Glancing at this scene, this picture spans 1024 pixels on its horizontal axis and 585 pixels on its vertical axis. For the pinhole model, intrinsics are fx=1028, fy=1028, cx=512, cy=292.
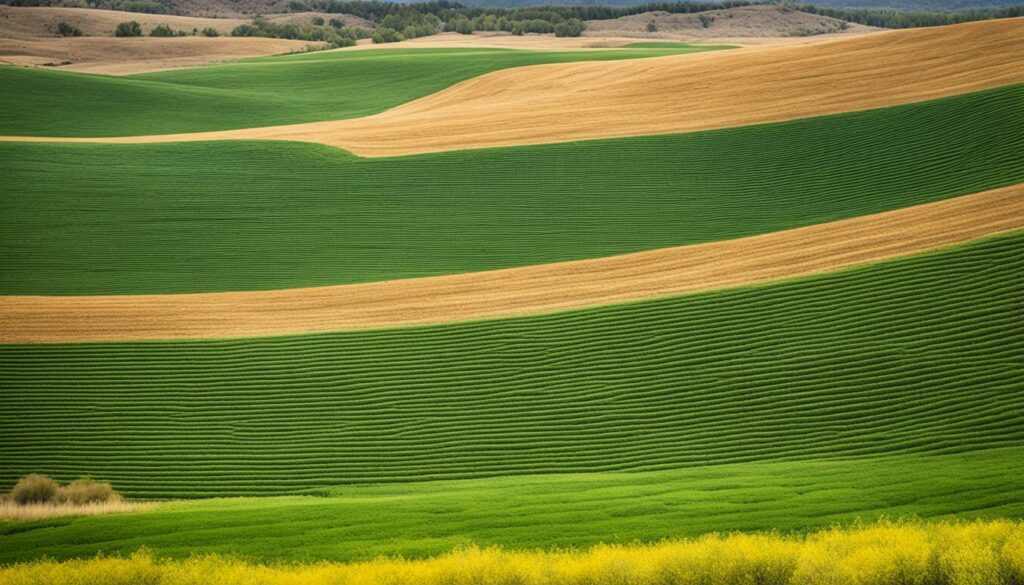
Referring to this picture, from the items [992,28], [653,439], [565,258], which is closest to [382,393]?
[653,439]

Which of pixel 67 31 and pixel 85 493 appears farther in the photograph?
pixel 67 31

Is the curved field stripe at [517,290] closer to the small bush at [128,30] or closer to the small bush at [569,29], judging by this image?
the small bush at [128,30]

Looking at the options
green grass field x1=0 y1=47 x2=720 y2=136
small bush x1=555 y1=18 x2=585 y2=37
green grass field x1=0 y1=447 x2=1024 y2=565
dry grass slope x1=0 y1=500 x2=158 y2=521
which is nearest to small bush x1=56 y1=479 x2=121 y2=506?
dry grass slope x1=0 y1=500 x2=158 y2=521

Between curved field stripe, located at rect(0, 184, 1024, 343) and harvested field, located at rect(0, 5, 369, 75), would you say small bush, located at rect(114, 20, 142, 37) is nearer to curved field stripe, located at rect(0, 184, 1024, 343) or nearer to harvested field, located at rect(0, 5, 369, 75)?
harvested field, located at rect(0, 5, 369, 75)

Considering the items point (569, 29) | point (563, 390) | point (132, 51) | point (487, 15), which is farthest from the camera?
point (487, 15)

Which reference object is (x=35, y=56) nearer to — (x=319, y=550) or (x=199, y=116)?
(x=199, y=116)

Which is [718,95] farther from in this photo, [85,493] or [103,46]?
[103,46]

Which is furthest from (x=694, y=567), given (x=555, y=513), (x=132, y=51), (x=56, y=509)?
(x=132, y=51)
